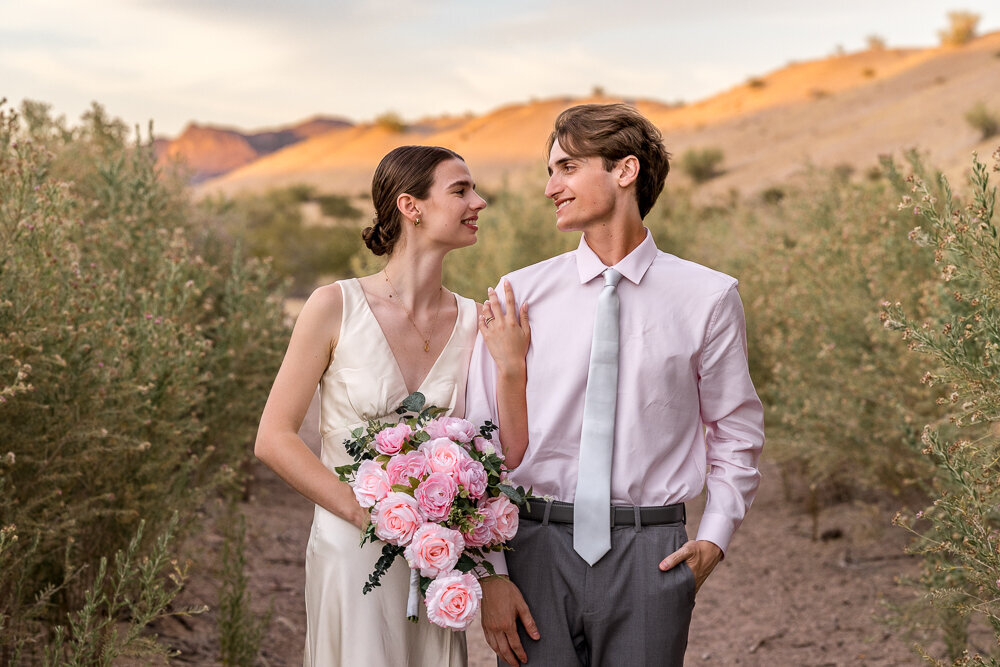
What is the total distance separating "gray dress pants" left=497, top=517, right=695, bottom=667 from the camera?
264 centimetres

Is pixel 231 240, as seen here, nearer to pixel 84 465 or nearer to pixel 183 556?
pixel 183 556

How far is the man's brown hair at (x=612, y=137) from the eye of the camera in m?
2.87

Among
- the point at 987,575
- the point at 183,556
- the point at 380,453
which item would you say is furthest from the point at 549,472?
the point at 183,556

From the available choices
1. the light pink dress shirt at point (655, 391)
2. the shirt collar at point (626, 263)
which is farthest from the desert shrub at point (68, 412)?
the shirt collar at point (626, 263)

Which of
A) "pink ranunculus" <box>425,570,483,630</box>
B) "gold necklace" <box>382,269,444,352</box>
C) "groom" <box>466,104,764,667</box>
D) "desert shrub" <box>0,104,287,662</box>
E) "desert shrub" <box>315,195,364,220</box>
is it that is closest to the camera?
"pink ranunculus" <box>425,570,483,630</box>

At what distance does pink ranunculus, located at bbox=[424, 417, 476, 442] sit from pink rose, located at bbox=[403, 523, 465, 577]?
0.25 metres

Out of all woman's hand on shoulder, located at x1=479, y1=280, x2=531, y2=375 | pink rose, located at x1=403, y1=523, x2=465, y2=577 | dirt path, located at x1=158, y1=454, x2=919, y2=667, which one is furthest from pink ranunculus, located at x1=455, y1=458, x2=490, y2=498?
dirt path, located at x1=158, y1=454, x2=919, y2=667

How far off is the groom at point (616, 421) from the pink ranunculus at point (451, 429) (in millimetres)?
212

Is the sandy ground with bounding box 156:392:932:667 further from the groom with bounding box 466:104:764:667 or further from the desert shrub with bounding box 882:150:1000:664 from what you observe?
the groom with bounding box 466:104:764:667

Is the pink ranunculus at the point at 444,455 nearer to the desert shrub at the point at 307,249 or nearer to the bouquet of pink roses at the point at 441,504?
the bouquet of pink roses at the point at 441,504

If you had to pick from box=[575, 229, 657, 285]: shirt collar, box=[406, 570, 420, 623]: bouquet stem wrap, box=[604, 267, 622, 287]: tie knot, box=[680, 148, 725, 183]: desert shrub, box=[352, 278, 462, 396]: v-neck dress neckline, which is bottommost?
box=[406, 570, 420, 623]: bouquet stem wrap

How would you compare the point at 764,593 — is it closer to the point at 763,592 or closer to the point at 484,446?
the point at 763,592

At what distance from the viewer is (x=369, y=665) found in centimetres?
293

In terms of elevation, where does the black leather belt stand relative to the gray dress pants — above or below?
above
